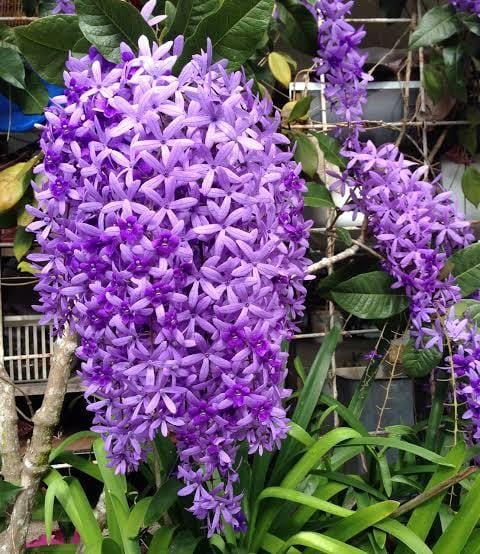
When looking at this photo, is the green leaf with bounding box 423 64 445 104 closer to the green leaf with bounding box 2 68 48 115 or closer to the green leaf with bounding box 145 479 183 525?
the green leaf with bounding box 2 68 48 115

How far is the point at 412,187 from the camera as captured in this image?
1.53 meters

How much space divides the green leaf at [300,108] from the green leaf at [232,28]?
62 cm

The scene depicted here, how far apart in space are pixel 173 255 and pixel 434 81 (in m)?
1.39

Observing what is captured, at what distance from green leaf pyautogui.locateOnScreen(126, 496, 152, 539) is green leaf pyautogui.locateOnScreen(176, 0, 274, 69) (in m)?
0.80

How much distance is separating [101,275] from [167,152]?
0.64 feet

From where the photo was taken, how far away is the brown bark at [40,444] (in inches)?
54.4

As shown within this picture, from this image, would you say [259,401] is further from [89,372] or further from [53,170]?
[53,170]

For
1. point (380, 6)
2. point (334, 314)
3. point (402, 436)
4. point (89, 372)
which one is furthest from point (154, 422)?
point (380, 6)

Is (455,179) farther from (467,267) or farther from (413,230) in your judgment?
(413,230)

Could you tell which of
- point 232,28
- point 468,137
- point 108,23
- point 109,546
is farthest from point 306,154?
point 109,546

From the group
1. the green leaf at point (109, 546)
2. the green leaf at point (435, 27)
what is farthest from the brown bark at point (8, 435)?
the green leaf at point (435, 27)

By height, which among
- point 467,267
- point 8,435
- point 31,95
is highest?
point 31,95

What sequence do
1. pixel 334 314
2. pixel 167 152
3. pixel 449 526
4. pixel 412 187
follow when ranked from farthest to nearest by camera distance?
pixel 334 314 → pixel 412 187 → pixel 449 526 → pixel 167 152

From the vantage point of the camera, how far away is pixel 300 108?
1.78 m
